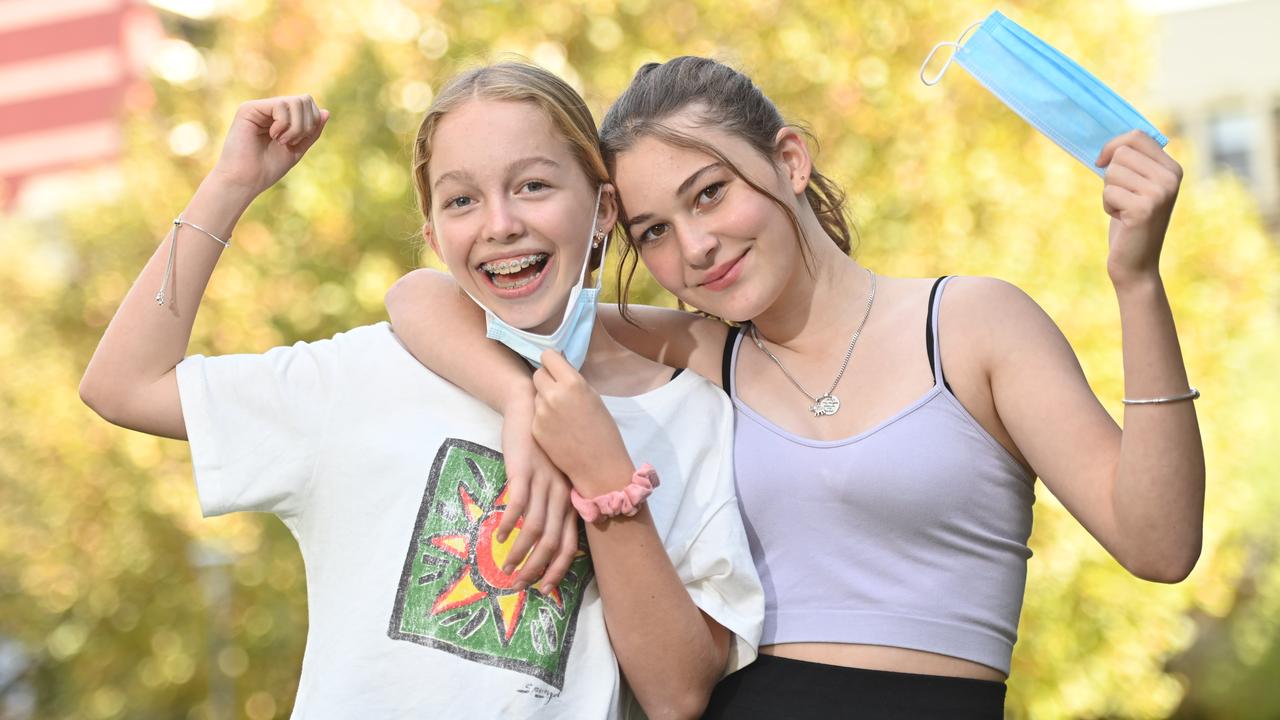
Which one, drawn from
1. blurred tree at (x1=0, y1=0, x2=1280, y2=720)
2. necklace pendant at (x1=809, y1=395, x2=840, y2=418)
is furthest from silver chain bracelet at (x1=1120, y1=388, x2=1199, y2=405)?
blurred tree at (x1=0, y1=0, x2=1280, y2=720)

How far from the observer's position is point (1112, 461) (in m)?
2.25

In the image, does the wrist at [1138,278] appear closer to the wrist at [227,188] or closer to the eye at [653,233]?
the eye at [653,233]

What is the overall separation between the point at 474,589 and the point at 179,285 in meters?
0.79

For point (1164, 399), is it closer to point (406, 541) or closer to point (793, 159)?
point (793, 159)

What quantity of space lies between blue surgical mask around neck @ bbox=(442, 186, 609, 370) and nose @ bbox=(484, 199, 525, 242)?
16cm

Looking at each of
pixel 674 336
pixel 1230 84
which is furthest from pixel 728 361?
pixel 1230 84

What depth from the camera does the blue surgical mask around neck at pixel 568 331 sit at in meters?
2.46

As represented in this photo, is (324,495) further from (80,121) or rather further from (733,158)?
(80,121)

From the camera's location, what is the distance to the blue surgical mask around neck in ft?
8.08

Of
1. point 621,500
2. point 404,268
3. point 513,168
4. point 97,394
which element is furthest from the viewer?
point 404,268

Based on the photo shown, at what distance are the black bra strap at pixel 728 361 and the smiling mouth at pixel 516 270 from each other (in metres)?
0.53

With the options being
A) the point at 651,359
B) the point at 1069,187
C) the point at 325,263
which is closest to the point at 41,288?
→ the point at 325,263

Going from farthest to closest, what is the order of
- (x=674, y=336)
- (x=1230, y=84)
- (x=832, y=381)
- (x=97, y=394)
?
(x=1230, y=84)
(x=674, y=336)
(x=832, y=381)
(x=97, y=394)

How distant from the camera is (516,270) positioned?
2.46 metres
